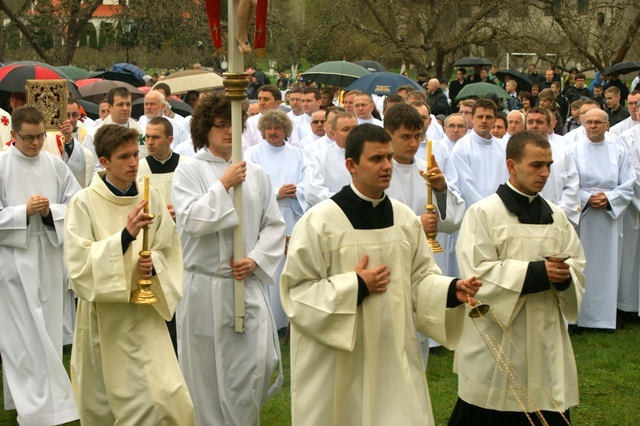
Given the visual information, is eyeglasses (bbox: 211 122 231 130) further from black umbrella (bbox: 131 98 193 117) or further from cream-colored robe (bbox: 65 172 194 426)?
black umbrella (bbox: 131 98 193 117)

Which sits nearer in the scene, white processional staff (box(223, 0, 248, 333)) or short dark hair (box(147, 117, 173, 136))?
white processional staff (box(223, 0, 248, 333))

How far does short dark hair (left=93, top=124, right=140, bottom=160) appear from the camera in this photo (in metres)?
6.28

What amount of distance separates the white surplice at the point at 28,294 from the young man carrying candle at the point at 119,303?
138 centimetres

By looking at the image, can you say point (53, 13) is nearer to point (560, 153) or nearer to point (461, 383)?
point (560, 153)

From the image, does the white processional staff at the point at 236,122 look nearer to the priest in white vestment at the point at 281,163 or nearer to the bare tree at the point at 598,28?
the priest in white vestment at the point at 281,163

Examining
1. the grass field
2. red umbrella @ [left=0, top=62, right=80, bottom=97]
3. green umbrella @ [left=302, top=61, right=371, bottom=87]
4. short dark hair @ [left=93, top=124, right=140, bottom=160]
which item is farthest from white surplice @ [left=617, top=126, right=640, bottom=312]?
green umbrella @ [left=302, top=61, right=371, bottom=87]

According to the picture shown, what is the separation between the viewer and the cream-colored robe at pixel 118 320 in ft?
20.4

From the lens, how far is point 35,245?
7.96 meters

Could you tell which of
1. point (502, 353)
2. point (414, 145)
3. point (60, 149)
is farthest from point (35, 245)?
point (502, 353)

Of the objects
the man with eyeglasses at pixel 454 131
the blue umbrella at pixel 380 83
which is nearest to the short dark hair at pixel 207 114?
A: the man with eyeglasses at pixel 454 131

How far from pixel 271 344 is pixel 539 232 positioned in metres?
1.97

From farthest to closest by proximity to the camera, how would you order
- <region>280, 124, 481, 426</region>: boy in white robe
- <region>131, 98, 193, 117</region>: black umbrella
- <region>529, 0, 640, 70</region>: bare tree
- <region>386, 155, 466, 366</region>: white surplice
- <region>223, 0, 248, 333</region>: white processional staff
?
<region>529, 0, 640, 70</region>: bare tree
<region>131, 98, 193, 117</region>: black umbrella
<region>386, 155, 466, 366</region>: white surplice
<region>223, 0, 248, 333</region>: white processional staff
<region>280, 124, 481, 426</region>: boy in white robe

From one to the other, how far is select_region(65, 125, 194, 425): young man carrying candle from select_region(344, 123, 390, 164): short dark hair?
4.54 feet

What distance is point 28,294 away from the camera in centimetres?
787
